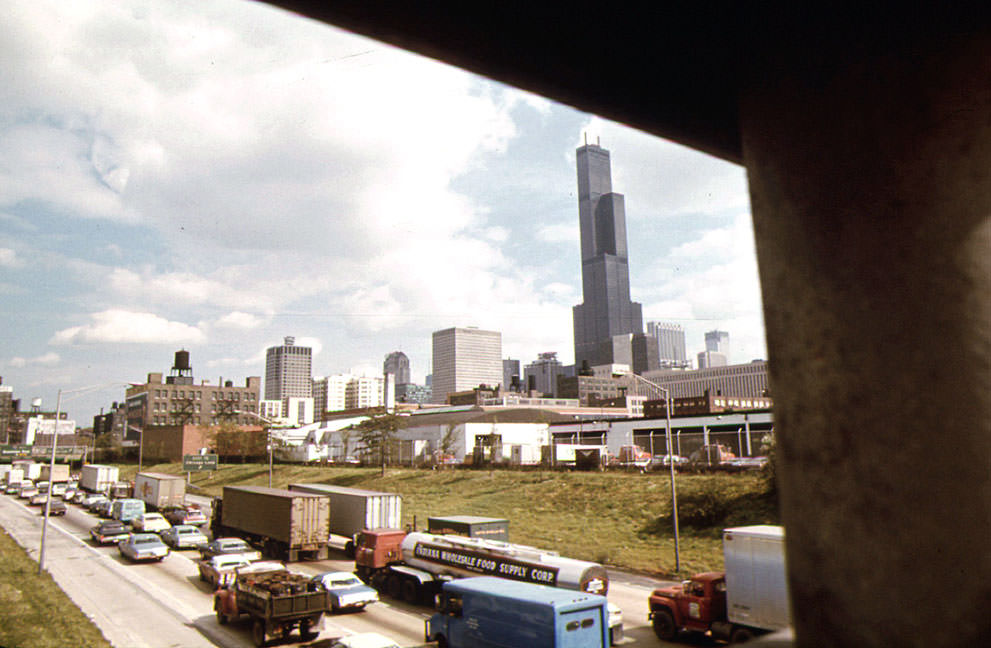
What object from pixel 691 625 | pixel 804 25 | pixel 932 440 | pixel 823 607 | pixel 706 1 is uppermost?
pixel 706 1

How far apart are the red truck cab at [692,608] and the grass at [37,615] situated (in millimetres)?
15772

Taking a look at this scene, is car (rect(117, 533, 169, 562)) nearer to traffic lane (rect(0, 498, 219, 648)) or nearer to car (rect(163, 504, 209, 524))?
traffic lane (rect(0, 498, 219, 648))

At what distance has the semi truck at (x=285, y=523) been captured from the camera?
32.3 meters

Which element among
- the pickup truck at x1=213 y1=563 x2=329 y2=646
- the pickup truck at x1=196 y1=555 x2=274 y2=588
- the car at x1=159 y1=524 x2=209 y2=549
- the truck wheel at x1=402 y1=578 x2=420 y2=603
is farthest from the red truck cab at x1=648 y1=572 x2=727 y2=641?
the car at x1=159 y1=524 x2=209 y2=549

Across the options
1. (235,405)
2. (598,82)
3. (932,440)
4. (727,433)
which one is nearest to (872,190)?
(932,440)

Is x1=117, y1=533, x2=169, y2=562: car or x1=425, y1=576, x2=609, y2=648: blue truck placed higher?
x1=425, y1=576, x2=609, y2=648: blue truck

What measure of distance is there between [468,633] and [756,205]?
1714 cm

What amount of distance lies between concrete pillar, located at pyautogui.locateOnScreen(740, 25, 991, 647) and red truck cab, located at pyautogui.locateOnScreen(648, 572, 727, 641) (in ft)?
64.6

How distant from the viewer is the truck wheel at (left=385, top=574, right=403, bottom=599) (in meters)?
25.4

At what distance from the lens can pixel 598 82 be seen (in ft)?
10.5

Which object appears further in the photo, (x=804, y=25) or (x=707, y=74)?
(x=707, y=74)

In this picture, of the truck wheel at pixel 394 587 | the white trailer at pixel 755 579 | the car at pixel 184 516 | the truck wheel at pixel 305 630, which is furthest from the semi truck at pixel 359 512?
the white trailer at pixel 755 579

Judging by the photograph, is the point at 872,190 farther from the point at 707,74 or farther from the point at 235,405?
the point at 235,405

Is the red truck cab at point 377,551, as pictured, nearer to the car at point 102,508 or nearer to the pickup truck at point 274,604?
the pickup truck at point 274,604
